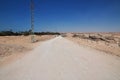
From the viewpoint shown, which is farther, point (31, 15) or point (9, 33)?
point (9, 33)

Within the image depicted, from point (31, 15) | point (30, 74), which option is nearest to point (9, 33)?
point (31, 15)

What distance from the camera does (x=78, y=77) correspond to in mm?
5676

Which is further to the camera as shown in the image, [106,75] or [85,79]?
[106,75]

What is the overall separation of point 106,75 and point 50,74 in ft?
8.34

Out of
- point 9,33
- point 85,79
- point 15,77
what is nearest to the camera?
point 85,79

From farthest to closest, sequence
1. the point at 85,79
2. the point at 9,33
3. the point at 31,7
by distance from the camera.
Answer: the point at 9,33 < the point at 31,7 < the point at 85,79

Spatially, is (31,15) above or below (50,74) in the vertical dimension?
above

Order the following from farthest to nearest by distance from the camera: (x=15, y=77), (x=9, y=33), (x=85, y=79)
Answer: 1. (x=9, y=33)
2. (x=15, y=77)
3. (x=85, y=79)

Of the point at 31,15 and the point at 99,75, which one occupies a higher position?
the point at 31,15

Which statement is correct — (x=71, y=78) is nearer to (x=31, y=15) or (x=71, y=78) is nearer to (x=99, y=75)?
(x=99, y=75)

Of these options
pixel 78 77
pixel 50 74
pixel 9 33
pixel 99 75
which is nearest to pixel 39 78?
Result: pixel 50 74

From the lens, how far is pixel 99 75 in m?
5.91

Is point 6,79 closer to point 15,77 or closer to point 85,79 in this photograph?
point 15,77

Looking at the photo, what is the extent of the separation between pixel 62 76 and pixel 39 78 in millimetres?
1010
